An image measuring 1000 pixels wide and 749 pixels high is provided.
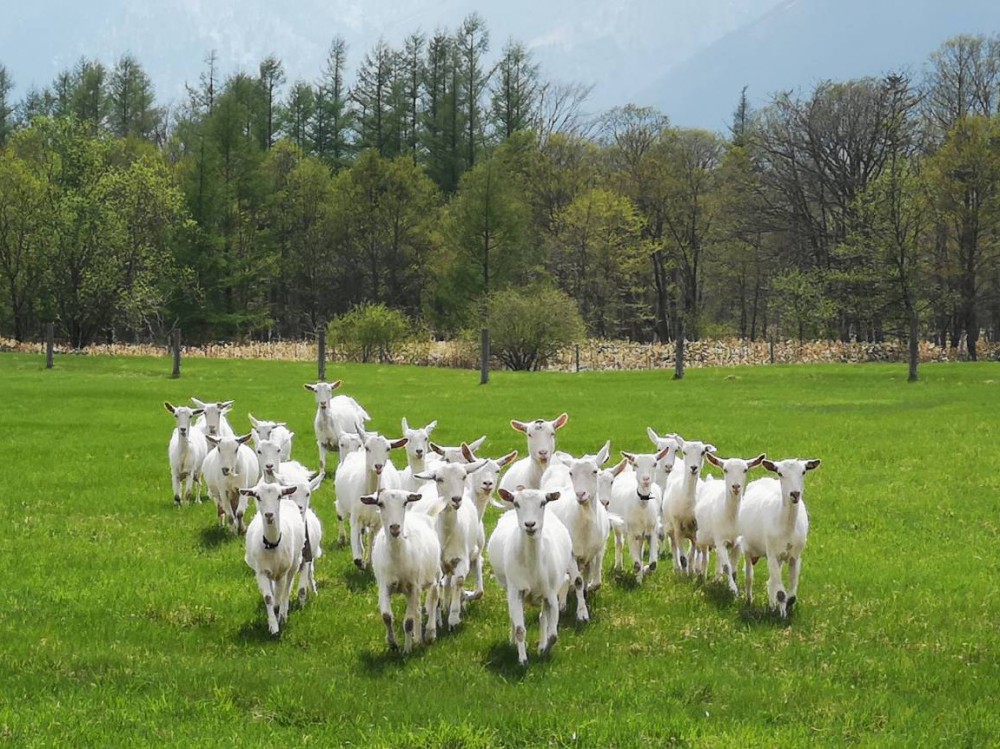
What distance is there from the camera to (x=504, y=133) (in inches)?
2972

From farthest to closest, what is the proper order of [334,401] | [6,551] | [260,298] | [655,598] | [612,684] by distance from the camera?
[260,298], [334,401], [6,551], [655,598], [612,684]

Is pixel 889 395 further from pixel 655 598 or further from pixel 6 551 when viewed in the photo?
pixel 6 551

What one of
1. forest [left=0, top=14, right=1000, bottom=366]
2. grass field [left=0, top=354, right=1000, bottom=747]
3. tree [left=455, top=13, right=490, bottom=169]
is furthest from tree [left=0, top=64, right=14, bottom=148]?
grass field [left=0, top=354, right=1000, bottom=747]

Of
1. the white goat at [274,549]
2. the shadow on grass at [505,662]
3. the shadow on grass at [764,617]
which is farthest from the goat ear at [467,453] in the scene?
the shadow on grass at [764,617]

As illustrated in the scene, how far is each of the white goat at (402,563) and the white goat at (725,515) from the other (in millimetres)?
3435

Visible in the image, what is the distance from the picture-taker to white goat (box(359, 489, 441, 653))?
27.9ft

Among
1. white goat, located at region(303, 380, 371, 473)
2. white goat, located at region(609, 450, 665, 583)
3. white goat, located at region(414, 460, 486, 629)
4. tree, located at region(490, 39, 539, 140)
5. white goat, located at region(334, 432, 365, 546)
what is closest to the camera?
white goat, located at region(414, 460, 486, 629)

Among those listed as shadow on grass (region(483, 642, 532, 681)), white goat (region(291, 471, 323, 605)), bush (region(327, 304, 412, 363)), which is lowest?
shadow on grass (region(483, 642, 532, 681))

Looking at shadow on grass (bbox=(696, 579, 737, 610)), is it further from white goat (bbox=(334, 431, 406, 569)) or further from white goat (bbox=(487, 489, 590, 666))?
white goat (bbox=(334, 431, 406, 569))

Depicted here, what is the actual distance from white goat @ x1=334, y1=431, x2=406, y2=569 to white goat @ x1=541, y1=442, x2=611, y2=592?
2.23m

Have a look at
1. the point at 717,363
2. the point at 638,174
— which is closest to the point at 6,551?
the point at 717,363

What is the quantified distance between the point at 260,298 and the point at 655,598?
66780 mm

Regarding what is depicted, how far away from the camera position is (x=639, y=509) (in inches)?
450

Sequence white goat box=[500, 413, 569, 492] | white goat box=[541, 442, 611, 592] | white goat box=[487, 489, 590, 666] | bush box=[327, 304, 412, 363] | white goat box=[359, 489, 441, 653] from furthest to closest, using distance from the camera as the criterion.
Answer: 1. bush box=[327, 304, 412, 363]
2. white goat box=[500, 413, 569, 492]
3. white goat box=[541, 442, 611, 592]
4. white goat box=[359, 489, 441, 653]
5. white goat box=[487, 489, 590, 666]
